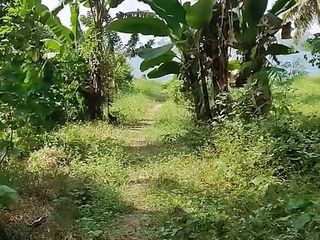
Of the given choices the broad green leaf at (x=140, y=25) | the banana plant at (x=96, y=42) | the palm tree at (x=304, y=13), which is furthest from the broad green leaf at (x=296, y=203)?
the palm tree at (x=304, y=13)

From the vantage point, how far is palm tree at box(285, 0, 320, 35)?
14054 mm

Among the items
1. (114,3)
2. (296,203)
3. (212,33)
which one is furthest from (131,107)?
(296,203)

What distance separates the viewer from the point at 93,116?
1035cm

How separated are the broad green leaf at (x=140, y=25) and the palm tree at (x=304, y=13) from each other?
7.22m

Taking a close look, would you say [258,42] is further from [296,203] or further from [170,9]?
[296,203]

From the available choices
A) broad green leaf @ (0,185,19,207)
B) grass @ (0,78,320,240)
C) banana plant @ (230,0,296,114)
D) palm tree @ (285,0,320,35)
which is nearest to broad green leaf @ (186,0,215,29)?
banana plant @ (230,0,296,114)

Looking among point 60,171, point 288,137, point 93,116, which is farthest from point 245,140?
point 93,116

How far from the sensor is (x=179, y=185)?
17.3 feet

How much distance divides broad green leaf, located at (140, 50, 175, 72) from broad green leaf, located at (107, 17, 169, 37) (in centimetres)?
56

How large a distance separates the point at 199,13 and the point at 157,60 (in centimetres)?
151

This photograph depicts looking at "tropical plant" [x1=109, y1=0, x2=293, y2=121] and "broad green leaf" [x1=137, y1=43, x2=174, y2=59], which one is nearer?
"tropical plant" [x1=109, y1=0, x2=293, y2=121]

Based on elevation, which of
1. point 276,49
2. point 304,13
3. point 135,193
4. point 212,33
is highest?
point 304,13

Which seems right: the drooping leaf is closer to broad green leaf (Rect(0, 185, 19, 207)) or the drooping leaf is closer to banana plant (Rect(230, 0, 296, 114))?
banana plant (Rect(230, 0, 296, 114))

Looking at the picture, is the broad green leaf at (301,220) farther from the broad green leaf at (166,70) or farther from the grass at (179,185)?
the broad green leaf at (166,70)
